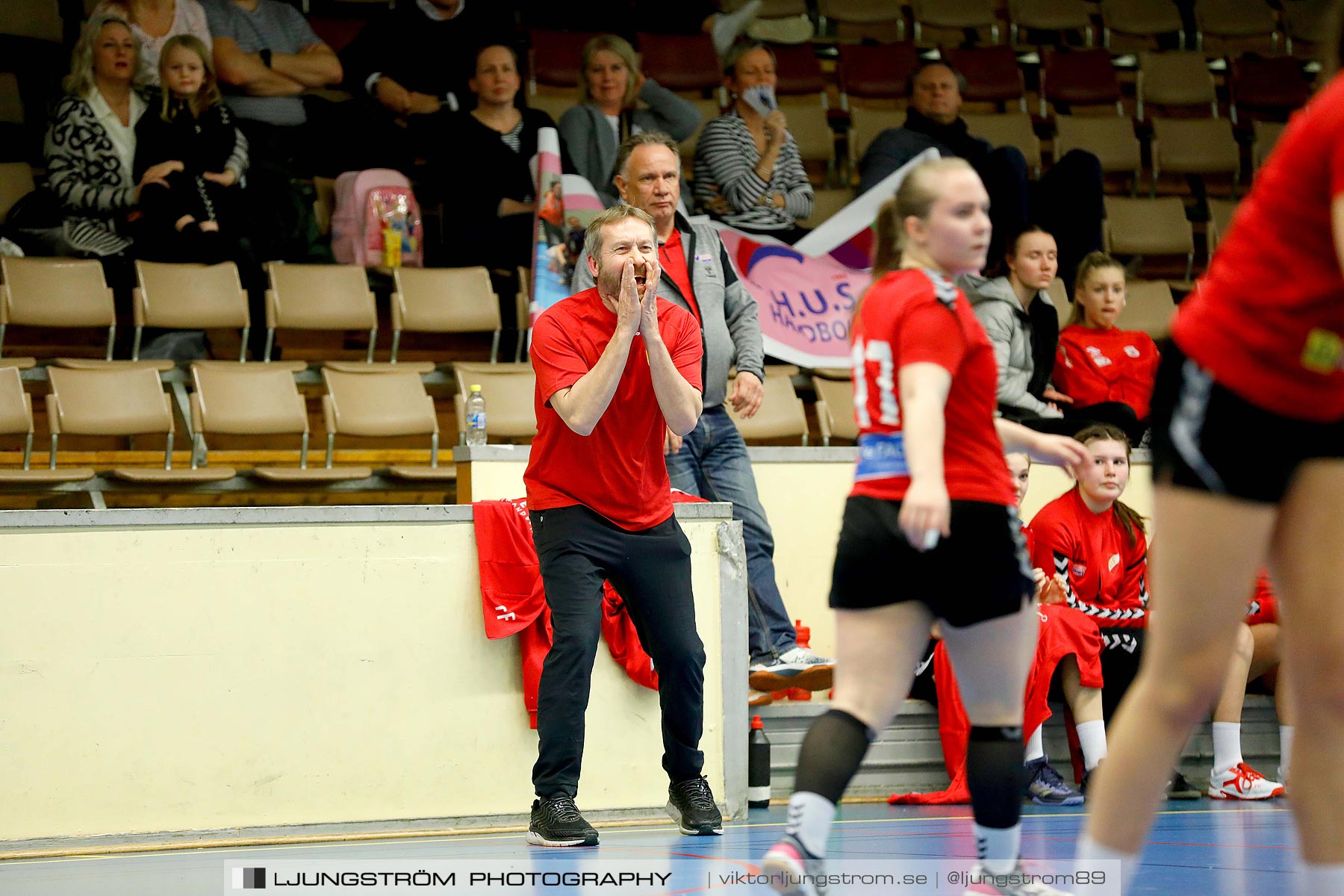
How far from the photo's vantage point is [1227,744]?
479 cm

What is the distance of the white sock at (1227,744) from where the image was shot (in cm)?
479

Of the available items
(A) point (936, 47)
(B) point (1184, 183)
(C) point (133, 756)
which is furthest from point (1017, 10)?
(C) point (133, 756)

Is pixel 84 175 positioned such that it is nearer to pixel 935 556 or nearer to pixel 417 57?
pixel 417 57

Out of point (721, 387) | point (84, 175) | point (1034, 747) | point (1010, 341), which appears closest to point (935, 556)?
point (721, 387)

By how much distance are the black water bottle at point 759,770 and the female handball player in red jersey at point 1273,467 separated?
2.73 metres

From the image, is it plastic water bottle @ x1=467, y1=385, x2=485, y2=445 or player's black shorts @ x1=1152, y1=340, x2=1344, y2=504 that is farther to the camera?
plastic water bottle @ x1=467, y1=385, x2=485, y2=445

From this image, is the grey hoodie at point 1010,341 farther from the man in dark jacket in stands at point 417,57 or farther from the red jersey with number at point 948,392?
the red jersey with number at point 948,392

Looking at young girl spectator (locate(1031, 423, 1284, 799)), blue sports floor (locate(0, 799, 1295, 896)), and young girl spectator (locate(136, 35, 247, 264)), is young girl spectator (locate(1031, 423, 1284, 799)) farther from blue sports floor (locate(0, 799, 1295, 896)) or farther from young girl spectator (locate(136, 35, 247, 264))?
young girl spectator (locate(136, 35, 247, 264))

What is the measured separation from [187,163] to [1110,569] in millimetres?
4462

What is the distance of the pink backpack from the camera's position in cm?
707

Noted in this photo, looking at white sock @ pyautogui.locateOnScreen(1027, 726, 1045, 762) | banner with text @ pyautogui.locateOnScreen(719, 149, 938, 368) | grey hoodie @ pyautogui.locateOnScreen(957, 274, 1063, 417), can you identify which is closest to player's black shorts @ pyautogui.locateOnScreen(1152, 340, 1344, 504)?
white sock @ pyautogui.locateOnScreen(1027, 726, 1045, 762)

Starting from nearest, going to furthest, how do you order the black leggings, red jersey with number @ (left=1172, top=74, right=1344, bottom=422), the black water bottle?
red jersey with number @ (left=1172, top=74, right=1344, bottom=422)
the black water bottle
the black leggings

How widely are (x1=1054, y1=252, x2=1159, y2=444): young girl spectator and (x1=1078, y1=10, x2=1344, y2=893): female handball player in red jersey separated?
4.40 meters

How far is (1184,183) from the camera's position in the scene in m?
9.55
